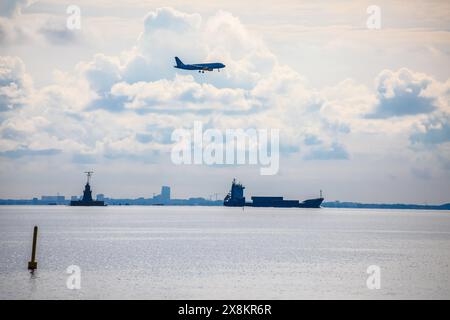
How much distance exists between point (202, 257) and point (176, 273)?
2077cm

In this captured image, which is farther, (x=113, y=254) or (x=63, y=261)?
(x=113, y=254)

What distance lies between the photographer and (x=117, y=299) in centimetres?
5631
